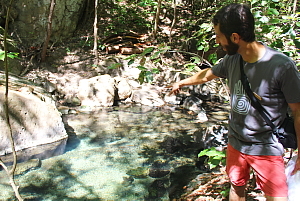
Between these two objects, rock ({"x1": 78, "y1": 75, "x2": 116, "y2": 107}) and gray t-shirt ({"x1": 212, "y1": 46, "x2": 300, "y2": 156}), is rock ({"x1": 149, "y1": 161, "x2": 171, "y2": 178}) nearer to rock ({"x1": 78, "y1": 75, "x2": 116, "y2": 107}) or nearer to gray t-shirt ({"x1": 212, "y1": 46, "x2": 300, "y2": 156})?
gray t-shirt ({"x1": 212, "y1": 46, "x2": 300, "y2": 156})

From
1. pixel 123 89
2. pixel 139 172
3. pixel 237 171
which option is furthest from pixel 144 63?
pixel 123 89

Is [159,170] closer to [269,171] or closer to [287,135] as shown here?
[269,171]

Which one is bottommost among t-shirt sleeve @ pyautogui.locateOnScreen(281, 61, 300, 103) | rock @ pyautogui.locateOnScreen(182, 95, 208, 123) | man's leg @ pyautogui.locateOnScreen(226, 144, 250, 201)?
rock @ pyautogui.locateOnScreen(182, 95, 208, 123)

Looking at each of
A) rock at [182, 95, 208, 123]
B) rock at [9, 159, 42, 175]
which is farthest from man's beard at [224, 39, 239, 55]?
rock at [182, 95, 208, 123]

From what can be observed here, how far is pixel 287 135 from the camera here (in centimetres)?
161

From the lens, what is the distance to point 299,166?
1575mm

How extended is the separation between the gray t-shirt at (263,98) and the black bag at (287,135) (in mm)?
30

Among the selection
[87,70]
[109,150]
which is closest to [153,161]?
[109,150]

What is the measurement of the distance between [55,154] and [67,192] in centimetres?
125

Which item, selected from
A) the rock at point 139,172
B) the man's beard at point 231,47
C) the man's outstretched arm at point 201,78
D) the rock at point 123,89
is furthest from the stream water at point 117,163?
the man's beard at point 231,47

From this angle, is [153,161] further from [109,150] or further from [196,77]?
[196,77]

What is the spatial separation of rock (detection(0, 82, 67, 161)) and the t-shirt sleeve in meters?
4.10

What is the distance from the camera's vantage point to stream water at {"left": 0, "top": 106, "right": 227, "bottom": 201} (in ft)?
10.5

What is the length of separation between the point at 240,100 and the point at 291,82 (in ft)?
1.11
